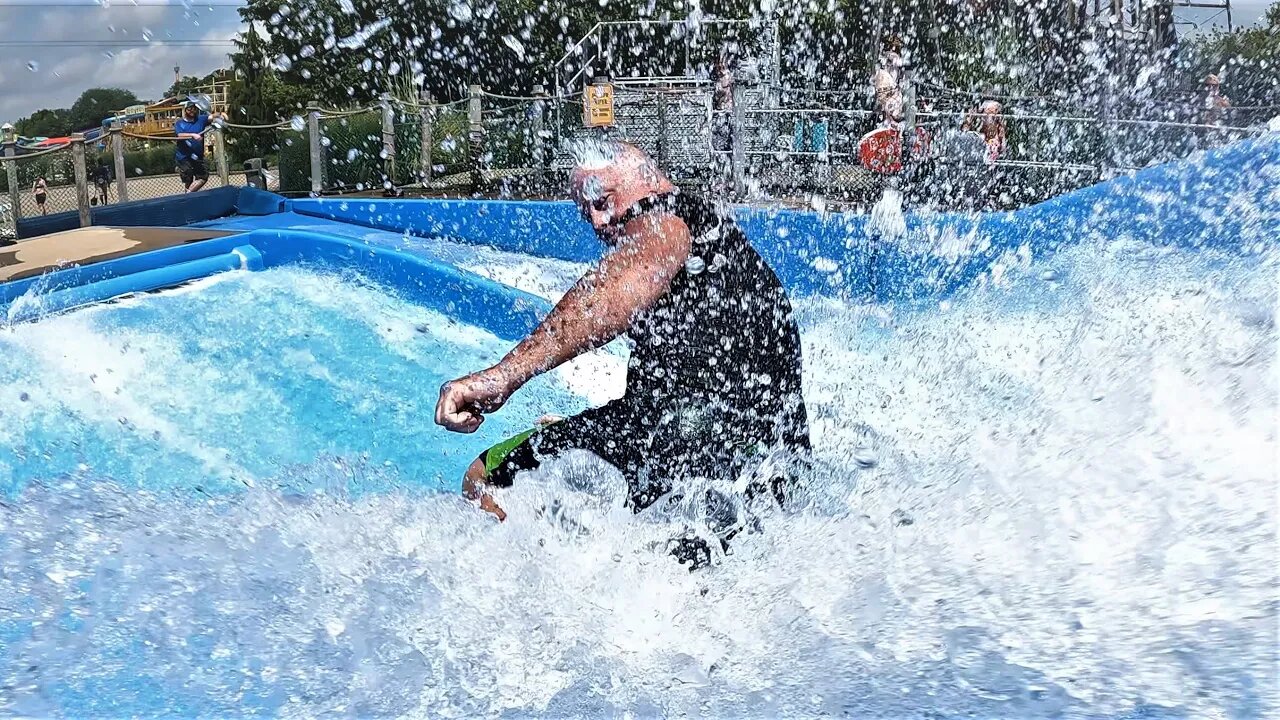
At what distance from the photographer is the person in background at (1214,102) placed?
9.87 m

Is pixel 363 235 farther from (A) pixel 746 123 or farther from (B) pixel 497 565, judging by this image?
(B) pixel 497 565

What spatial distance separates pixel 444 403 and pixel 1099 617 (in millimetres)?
1566

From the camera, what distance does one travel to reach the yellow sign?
1196cm

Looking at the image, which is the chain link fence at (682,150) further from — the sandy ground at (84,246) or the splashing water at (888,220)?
the sandy ground at (84,246)

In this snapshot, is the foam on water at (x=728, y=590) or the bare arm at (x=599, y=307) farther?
the foam on water at (x=728, y=590)

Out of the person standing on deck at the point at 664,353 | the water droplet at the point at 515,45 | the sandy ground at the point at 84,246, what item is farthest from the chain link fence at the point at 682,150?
the water droplet at the point at 515,45

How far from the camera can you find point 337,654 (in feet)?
8.30

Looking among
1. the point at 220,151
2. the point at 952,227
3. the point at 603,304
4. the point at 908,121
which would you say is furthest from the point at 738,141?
the point at 603,304

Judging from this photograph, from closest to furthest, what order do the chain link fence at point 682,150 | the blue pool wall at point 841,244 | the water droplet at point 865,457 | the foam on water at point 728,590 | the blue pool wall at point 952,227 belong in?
the foam on water at point 728,590 → the water droplet at point 865,457 → the blue pool wall at point 841,244 → the blue pool wall at point 952,227 → the chain link fence at point 682,150

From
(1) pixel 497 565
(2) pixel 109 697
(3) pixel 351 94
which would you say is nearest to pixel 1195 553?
(1) pixel 497 565

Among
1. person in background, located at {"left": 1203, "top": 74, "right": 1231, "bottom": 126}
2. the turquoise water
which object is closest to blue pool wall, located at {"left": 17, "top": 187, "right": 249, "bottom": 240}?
the turquoise water

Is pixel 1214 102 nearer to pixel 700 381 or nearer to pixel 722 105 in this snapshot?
pixel 722 105

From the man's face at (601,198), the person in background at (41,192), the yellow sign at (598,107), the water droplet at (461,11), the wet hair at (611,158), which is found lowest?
the man's face at (601,198)

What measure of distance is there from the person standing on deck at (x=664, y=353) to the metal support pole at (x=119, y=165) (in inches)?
353
